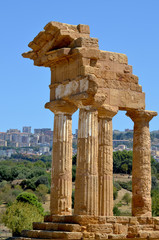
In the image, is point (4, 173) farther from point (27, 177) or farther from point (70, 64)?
point (70, 64)

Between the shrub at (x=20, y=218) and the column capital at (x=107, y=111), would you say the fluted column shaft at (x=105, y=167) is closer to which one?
the column capital at (x=107, y=111)

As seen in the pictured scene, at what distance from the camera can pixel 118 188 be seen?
337 ft

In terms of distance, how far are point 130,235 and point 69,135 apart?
19.5ft

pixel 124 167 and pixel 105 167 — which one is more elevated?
pixel 124 167

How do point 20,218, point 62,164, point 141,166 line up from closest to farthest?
point 62,164 < point 141,166 < point 20,218

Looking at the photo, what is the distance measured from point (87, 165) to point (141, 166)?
4.84 metres

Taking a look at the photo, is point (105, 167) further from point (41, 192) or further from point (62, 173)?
point (41, 192)

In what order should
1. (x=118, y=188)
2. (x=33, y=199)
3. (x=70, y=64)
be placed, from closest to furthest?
(x=70, y=64)
(x=33, y=199)
(x=118, y=188)

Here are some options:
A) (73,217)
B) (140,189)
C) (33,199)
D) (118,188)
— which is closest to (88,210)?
(73,217)

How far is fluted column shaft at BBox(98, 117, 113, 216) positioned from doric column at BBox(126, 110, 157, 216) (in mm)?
1967

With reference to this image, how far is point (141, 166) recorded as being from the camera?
32.0m

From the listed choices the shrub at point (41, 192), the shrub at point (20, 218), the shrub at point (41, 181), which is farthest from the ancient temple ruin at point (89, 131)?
the shrub at point (41, 181)

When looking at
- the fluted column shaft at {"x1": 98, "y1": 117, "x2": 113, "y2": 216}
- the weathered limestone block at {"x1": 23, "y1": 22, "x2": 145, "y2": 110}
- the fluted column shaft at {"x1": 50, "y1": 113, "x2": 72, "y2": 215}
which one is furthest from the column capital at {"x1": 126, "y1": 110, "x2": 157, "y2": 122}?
the fluted column shaft at {"x1": 50, "y1": 113, "x2": 72, "y2": 215}

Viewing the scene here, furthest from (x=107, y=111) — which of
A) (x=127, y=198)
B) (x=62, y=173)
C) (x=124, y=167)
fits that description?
(x=124, y=167)
